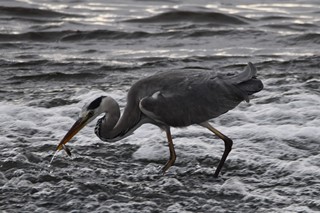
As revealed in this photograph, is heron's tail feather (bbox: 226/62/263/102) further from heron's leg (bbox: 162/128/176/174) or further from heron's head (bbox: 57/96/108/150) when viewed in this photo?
heron's head (bbox: 57/96/108/150)

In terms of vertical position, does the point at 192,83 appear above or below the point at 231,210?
above

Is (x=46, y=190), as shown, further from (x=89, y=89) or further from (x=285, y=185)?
(x=89, y=89)

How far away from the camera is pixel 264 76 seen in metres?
10.7

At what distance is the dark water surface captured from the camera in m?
6.61

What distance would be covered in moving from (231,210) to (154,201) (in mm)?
645

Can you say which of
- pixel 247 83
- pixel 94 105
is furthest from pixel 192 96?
pixel 94 105

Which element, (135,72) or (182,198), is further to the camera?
(135,72)

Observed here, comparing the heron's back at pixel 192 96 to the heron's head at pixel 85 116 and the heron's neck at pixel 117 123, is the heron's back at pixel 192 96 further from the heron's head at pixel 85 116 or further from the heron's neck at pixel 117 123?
the heron's head at pixel 85 116

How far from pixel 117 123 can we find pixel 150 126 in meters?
1.29

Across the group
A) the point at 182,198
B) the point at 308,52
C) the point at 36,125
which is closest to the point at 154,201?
the point at 182,198

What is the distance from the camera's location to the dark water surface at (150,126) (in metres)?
6.61

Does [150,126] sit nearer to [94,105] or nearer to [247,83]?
[94,105]

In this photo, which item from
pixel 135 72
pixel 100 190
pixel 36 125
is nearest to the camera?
pixel 100 190

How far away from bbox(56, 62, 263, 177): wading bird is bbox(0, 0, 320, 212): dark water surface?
1.18 ft
